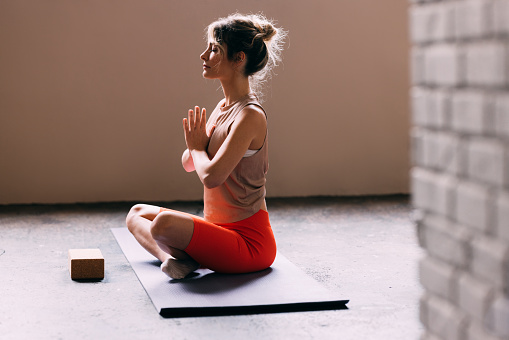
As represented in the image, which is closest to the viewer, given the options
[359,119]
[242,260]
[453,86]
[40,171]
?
[453,86]

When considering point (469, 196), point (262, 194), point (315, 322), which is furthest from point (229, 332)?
point (469, 196)

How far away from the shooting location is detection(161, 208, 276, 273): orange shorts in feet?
9.11

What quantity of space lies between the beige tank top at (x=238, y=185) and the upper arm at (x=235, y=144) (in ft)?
0.25

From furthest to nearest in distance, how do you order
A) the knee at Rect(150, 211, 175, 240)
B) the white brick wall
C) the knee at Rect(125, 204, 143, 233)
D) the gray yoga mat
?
the knee at Rect(125, 204, 143, 233) < the knee at Rect(150, 211, 175, 240) < the gray yoga mat < the white brick wall

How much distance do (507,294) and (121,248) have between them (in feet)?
8.06

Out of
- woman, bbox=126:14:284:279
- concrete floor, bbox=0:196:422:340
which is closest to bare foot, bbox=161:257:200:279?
woman, bbox=126:14:284:279

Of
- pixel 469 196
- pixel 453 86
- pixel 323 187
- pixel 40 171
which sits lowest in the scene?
pixel 323 187

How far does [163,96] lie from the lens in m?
4.78

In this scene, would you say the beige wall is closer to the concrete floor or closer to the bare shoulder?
the concrete floor

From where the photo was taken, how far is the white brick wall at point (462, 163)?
1.30 meters

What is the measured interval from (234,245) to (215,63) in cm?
77

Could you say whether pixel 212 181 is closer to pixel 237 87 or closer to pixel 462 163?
pixel 237 87

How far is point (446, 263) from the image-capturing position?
1.53 meters

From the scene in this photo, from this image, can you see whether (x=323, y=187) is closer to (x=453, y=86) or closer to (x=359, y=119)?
(x=359, y=119)
